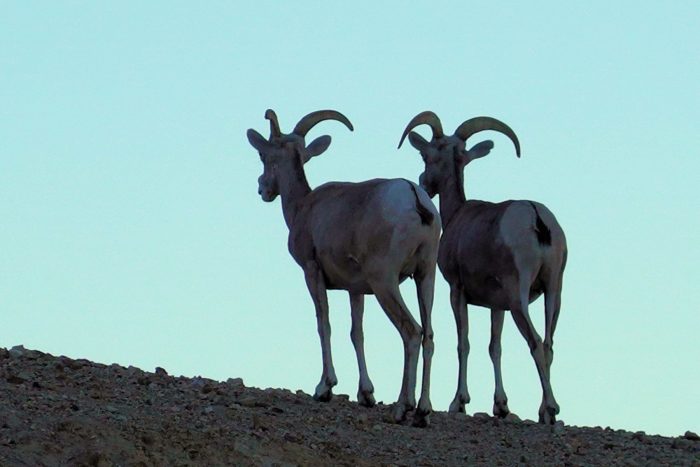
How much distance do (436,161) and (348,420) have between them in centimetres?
581

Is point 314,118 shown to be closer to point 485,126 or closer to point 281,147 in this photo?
point 281,147

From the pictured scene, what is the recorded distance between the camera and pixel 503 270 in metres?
20.2

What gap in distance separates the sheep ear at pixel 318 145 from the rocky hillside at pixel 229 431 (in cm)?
352

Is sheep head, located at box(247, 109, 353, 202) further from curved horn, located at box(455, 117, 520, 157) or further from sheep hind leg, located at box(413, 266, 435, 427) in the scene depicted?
sheep hind leg, located at box(413, 266, 435, 427)

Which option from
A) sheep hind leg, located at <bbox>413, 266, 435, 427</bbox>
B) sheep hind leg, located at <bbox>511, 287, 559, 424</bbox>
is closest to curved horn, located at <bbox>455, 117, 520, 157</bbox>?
sheep hind leg, located at <bbox>511, 287, 559, 424</bbox>

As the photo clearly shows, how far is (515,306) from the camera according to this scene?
65.5ft

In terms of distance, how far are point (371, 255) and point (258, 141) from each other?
156 inches

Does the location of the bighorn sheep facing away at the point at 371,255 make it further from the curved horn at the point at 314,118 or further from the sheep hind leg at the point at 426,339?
the curved horn at the point at 314,118

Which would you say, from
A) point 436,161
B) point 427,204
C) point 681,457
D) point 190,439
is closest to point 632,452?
point 681,457

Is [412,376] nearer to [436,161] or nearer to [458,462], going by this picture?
[458,462]

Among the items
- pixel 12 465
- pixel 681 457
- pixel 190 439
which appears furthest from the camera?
pixel 681 457

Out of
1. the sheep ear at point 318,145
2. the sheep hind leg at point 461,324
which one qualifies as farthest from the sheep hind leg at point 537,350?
the sheep ear at point 318,145

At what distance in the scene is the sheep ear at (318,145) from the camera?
2228 cm

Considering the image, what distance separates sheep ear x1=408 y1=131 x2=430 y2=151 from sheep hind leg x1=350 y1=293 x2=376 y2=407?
3378 millimetres
